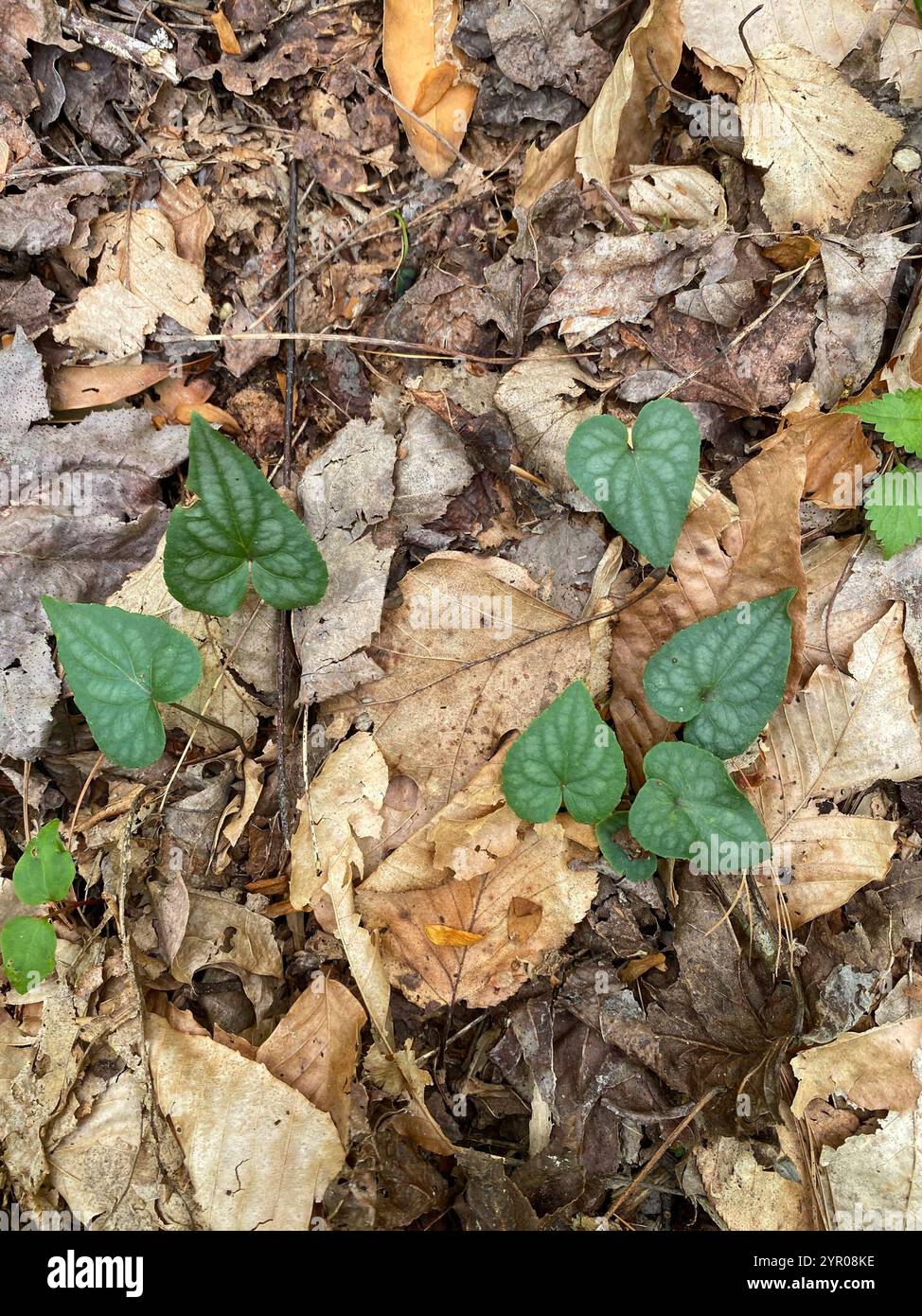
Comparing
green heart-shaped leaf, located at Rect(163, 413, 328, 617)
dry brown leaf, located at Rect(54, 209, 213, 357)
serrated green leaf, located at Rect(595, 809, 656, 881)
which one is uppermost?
dry brown leaf, located at Rect(54, 209, 213, 357)

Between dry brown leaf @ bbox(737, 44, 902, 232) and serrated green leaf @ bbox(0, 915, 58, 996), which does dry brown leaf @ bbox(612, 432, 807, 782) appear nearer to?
dry brown leaf @ bbox(737, 44, 902, 232)

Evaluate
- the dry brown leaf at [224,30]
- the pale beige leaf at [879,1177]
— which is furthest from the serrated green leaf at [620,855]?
the dry brown leaf at [224,30]

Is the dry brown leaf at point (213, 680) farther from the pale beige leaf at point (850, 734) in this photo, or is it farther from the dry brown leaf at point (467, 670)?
the pale beige leaf at point (850, 734)

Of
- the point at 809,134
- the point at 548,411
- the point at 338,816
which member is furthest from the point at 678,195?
the point at 338,816

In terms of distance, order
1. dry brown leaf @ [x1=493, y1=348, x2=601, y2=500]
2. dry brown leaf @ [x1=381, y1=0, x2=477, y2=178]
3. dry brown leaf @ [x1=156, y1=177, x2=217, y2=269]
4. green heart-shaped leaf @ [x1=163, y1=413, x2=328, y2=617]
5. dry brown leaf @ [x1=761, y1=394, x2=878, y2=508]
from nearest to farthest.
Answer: green heart-shaped leaf @ [x1=163, y1=413, x2=328, y2=617], dry brown leaf @ [x1=761, y1=394, x2=878, y2=508], dry brown leaf @ [x1=493, y1=348, x2=601, y2=500], dry brown leaf @ [x1=381, y1=0, x2=477, y2=178], dry brown leaf @ [x1=156, y1=177, x2=217, y2=269]

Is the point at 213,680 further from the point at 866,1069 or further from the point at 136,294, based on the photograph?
the point at 866,1069

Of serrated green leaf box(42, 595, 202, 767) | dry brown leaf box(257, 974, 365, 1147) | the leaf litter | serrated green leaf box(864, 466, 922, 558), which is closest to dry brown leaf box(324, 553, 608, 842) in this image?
the leaf litter
